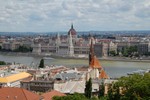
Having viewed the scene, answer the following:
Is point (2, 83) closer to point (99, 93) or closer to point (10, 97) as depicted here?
point (99, 93)

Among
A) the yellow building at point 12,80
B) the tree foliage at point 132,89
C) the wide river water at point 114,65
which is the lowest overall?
the wide river water at point 114,65

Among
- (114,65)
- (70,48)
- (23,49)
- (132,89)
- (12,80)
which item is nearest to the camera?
(132,89)

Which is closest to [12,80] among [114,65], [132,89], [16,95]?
[16,95]

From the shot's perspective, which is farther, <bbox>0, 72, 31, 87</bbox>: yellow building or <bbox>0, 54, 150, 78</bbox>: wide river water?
<bbox>0, 54, 150, 78</bbox>: wide river water

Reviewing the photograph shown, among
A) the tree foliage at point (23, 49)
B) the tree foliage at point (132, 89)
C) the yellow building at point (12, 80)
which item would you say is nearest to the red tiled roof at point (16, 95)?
the tree foliage at point (132, 89)

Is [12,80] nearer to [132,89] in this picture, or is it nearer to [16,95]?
[16,95]

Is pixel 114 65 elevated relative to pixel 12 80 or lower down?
lower down

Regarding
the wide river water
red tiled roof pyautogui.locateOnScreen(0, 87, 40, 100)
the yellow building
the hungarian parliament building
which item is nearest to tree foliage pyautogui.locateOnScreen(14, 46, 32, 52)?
the hungarian parliament building

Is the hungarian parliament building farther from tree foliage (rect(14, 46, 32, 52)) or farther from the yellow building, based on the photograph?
the yellow building

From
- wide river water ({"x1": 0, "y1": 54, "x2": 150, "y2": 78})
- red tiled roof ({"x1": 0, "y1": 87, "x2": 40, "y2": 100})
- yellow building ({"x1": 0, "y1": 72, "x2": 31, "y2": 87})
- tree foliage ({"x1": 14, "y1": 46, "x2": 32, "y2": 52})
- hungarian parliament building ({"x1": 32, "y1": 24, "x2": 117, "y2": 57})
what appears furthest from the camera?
tree foliage ({"x1": 14, "y1": 46, "x2": 32, "y2": 52})

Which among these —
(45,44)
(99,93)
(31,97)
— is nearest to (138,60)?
(45,44)

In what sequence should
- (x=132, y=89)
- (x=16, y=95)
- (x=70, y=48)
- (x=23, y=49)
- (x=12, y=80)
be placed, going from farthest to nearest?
1. (x=23, y=49)
2. (x=70, y=48)
3. (x=12, y=80)
4. (x=16, y=95)
5. (x=132, y=89)

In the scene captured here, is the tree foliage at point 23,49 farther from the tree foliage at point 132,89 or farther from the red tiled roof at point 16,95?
the tree foliage at point 132,89
